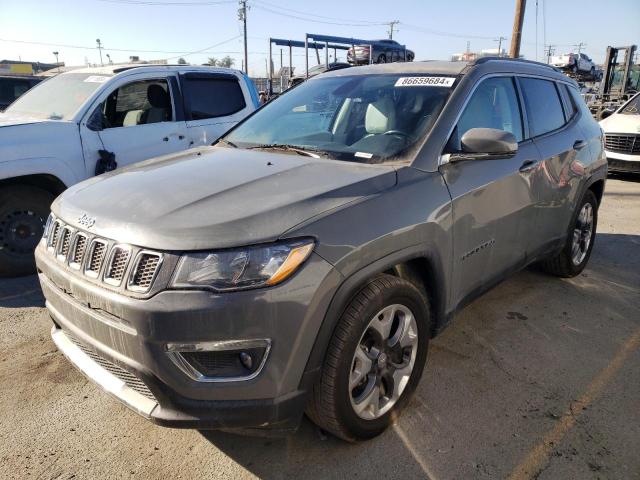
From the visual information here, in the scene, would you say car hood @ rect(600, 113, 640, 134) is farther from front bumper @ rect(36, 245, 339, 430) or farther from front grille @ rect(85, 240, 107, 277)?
front grille @ rect(85, 240, 107, 277)

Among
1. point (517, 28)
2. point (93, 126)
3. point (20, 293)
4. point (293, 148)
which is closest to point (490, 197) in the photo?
point (293, 148)

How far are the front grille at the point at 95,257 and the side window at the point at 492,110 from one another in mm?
1828

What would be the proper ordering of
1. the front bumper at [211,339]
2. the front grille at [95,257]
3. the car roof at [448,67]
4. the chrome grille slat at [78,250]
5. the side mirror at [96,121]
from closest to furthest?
the front bumper at [211,339]
the front grille at [95,257]
the chrome grille slat at [78,250]
the car roof at [448,67]
the side mirror at [96,121]

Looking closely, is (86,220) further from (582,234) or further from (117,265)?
(582,234)

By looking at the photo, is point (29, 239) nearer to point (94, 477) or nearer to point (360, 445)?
point (94, 477)

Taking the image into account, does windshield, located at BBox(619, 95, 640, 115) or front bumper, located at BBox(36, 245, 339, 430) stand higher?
windshield, located at BBox(619, 95, 640, 115)

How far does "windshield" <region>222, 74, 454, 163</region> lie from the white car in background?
25.3 feet

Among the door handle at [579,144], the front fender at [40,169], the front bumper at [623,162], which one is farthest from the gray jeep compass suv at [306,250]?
the front bumper at [623,162]

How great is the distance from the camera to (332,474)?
7.36 ft

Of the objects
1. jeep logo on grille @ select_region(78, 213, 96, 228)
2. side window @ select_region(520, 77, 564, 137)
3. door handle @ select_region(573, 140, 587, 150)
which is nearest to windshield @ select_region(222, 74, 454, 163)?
side window @ select_region(520, 77, 564, 137)

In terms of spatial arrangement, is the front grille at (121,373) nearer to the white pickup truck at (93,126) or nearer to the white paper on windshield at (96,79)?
the white pickup truck at (93,126)

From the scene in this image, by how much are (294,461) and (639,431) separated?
68.7 inches

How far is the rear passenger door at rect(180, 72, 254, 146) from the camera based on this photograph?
594cm

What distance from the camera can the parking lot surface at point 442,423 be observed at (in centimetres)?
229
